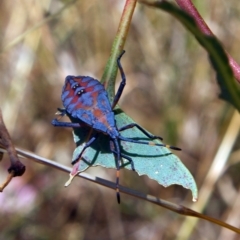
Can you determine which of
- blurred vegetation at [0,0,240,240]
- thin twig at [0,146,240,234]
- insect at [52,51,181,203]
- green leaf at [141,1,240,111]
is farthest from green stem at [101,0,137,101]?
blurred vegetation at [0,0,240,240]

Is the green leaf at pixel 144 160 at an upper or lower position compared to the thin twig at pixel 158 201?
upper

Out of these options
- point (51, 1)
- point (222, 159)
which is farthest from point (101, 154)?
point (51, 1)

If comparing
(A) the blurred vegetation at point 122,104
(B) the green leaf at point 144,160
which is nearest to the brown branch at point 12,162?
(B) the green leaf at point 144,160

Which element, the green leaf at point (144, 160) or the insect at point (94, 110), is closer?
the green leaf at point (144, 160)

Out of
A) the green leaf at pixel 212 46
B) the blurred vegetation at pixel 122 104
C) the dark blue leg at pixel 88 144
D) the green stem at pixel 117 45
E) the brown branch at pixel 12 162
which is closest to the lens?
the green leaf at pixel 212 46

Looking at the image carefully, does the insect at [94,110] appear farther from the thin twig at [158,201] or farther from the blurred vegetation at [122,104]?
the blurred vegetation at [122,104]

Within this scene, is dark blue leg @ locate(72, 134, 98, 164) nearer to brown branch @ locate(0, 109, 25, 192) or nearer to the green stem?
the green stem
